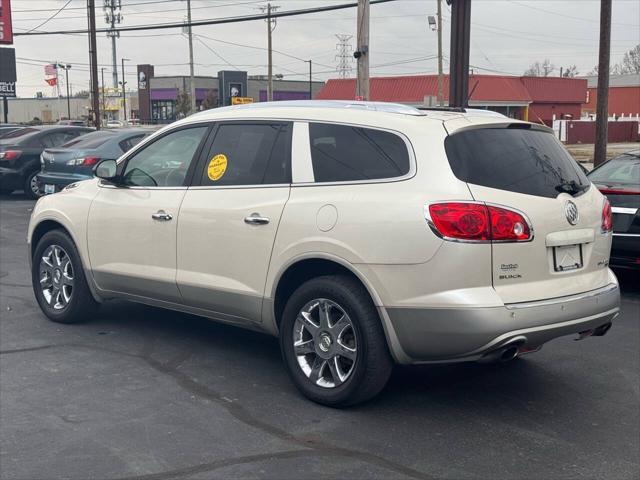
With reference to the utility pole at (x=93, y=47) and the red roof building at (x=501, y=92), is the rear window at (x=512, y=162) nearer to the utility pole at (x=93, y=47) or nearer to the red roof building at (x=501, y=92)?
the utility pole at (x=93, y=47)

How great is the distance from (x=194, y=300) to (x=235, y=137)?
1186 millimetres

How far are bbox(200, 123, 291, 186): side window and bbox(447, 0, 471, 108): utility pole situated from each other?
7621 mm

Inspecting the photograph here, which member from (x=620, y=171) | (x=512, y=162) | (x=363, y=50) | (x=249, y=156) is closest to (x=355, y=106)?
(x=249, y=156)

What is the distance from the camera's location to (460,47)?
13.0 meters

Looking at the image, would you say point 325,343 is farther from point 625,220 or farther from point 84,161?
point 84,161

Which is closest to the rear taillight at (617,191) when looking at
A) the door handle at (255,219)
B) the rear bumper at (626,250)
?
the rear bumper at (626,250)

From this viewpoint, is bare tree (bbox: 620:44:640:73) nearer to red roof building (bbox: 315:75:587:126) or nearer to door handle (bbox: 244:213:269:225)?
red roof building (bbox: 315:75:587:126)

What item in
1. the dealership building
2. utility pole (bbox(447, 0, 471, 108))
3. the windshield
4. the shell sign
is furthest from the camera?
the dealership building

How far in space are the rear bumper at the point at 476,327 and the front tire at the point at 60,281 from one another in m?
3.23

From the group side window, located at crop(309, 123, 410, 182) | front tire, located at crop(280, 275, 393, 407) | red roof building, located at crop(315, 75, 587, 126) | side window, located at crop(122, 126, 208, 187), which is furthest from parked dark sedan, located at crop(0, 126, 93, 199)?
red roof building, located at crop(315, 75, 587, 126)

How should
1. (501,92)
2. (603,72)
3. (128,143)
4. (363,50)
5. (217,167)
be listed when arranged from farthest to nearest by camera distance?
(501,92), (363,50), (603,72), (128,143), (217,167)

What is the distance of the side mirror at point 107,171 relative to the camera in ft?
21.2

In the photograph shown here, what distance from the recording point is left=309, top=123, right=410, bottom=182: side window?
4.95m

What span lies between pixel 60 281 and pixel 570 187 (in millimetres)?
4309
